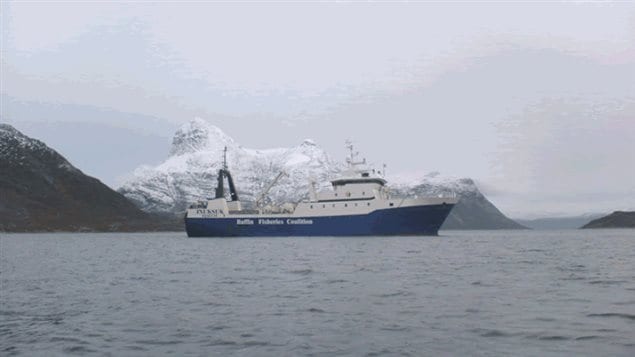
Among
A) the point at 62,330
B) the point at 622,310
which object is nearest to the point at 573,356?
the point at 622,310

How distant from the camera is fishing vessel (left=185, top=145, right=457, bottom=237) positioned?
95.7 meters

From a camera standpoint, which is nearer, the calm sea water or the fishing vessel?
the calm sea water

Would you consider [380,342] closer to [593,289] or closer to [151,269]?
[593,289]

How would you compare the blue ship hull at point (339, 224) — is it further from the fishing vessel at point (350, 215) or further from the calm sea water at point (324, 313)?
the calm sea water at point (324, 313)

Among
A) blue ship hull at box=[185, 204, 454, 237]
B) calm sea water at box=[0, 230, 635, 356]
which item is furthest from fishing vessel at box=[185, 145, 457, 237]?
calm sea water at box=[0, 230, 635, 356]

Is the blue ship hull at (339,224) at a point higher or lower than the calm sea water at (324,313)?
higher

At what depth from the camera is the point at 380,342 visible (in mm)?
16750

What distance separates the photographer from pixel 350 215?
96.8 meters

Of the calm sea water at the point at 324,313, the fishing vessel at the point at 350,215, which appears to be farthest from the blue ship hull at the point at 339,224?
the calm sea water at the point at 324,313

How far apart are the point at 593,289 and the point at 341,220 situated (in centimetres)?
6965

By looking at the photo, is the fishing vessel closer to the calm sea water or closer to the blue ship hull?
the blue ship hull

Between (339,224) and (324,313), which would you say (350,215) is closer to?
(339,224)

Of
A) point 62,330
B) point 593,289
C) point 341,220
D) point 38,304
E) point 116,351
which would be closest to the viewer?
point 116,351

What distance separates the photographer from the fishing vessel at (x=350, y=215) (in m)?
95.7
